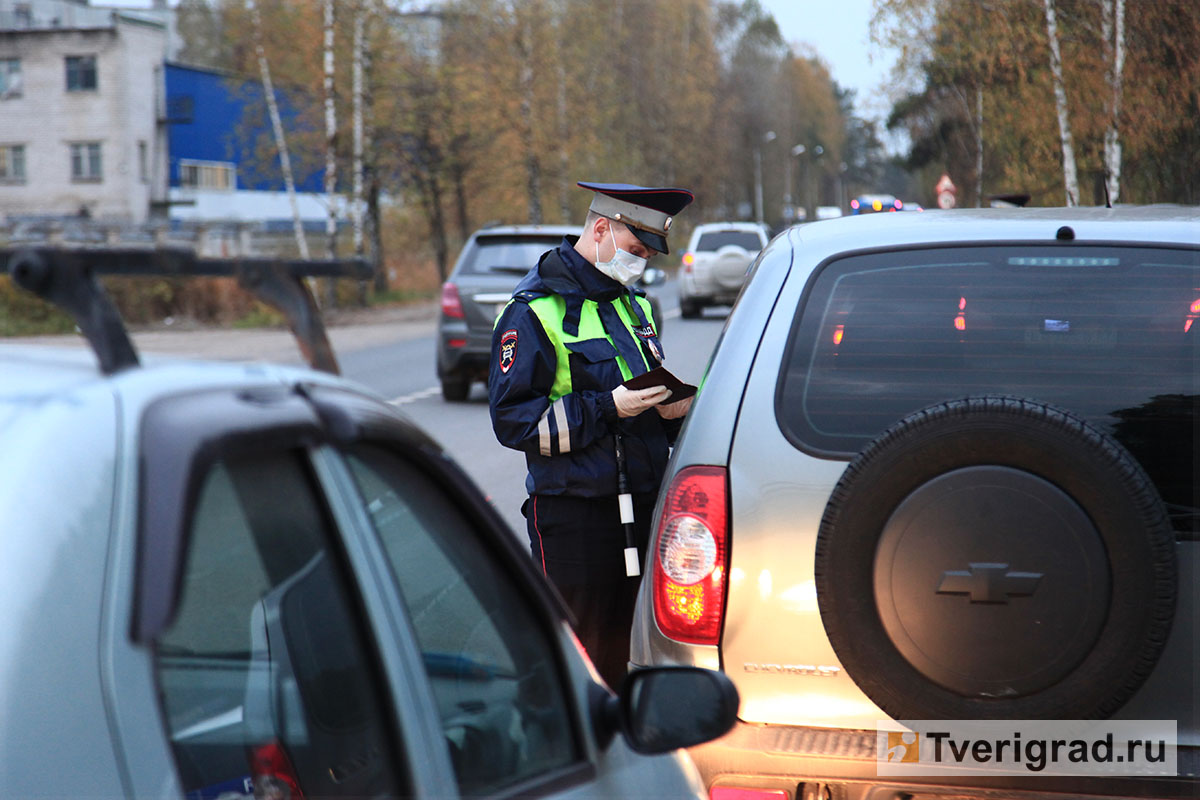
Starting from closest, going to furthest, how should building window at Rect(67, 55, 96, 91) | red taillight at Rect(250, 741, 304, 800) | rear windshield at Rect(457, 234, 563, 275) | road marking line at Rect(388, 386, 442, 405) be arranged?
red taillight at Rect(250, 741, 304, 800)
rear windshield at Rect(457, 234, 563, 275)
road marking line at Rect(388, 386, 442, 405)
building window at Rect(67, 55, 96, 91)

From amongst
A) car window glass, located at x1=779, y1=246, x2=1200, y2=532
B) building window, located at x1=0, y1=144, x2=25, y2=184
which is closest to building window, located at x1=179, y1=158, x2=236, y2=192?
building window, located at x1=0, y1=144, x2=25, y2=184

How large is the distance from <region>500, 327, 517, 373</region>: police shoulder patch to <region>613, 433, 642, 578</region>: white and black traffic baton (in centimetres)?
37

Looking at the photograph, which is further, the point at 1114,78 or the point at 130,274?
the point at 1114,78

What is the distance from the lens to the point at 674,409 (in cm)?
390

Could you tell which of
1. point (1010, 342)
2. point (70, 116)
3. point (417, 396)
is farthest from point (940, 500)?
point (70, 116)

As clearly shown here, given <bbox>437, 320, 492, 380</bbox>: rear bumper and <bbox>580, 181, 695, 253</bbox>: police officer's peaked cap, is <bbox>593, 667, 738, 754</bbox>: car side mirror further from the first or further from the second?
<bbox>437, 320, 492, 380</bbox>: rear bumper

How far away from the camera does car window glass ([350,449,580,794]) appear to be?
183 centimetres

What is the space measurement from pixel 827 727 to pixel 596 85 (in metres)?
58.4

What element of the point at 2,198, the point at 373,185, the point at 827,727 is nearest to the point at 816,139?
the point at 2,198

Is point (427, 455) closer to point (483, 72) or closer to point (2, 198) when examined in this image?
point (483, 72)

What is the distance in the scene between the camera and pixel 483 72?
1746 inches

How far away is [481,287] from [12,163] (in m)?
56.7

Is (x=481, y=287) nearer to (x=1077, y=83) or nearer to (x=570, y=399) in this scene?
(x=570, y=399)

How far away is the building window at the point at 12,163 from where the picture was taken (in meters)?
63.5
